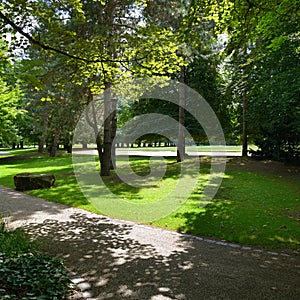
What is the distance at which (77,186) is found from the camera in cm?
1336

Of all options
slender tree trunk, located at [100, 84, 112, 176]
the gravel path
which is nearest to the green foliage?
the gravel path

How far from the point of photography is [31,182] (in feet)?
41.3

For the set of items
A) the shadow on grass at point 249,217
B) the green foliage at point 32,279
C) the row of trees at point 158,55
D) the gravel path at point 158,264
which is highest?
the row of trees at point 158,55

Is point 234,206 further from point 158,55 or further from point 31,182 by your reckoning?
point 31,182

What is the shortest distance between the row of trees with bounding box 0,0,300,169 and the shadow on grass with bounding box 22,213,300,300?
3550 millimetres

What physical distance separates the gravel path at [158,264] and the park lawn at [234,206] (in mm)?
696

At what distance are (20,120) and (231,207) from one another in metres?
21.8

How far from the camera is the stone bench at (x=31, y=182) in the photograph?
12555 millimetres

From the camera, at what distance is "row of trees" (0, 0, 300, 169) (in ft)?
21.3

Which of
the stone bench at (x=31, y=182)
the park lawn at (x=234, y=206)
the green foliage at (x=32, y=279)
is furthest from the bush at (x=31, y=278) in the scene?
the stone bench at (x=31, y=182)

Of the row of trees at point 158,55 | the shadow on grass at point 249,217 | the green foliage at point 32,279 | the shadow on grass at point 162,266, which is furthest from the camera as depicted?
the row of trees at point 158,55

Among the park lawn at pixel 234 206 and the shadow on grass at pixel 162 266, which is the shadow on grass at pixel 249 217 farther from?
the shadow on grass at pixel 162 266

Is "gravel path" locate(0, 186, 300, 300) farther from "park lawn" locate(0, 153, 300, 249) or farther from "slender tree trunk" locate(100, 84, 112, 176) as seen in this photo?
"slender tree trunk" locate(100, 84, 112, 176)

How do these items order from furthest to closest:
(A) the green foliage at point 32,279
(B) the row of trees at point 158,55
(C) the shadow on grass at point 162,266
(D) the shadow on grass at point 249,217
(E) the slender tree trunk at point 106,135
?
(E) the slender tree trunk at point 106,135
(B) the row of trees at point 158,55
(D) the shadow on grass at point 249,217
(C) the shadow on grass at point 162,266
(A) the green foliage at point 32,279
